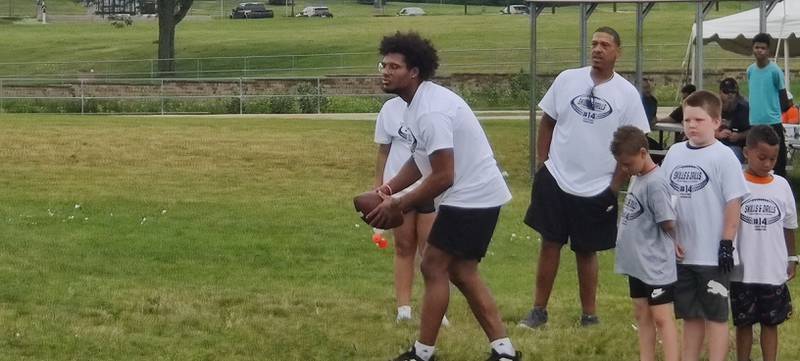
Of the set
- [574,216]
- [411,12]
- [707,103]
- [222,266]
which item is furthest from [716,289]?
[411,12]

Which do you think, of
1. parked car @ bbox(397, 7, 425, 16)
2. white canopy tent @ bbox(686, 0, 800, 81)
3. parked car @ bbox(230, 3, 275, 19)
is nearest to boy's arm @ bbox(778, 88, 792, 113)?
white canopy tent @ bbox(686, 0, 800, 81)

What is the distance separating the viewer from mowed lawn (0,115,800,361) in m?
7.43

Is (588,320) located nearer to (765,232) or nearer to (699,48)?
Result: (765,232)

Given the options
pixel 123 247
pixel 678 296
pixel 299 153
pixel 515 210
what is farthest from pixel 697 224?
pixel 299 153

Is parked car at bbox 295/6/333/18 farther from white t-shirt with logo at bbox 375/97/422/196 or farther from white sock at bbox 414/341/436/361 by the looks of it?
white sock at bbox 414/341/436/361

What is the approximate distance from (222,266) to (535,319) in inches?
131

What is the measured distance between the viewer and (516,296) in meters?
9.16

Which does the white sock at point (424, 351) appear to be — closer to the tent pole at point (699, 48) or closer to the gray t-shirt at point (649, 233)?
the gray t-shirt at point (649, 233)

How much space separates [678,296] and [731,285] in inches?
17.4

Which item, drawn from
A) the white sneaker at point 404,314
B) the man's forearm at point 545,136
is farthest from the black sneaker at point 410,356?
the man's forearm at point 545,136

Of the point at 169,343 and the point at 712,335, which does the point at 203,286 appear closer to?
the point at 169,343

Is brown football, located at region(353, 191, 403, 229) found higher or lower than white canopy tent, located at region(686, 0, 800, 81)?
lower

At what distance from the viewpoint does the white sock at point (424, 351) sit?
22.4 ft

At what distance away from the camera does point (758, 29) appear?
17422mm
